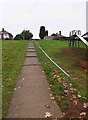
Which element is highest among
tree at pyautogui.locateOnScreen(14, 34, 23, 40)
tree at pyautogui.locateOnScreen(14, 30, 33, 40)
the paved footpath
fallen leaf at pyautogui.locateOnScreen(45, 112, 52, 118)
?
tree at pyautogui.locateOnScreen(14, 30, 33, 40)

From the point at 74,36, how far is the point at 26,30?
215 feet

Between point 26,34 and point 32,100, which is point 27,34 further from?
point 32,100

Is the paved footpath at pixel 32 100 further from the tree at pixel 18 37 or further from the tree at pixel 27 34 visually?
the tree at pixel 27 34

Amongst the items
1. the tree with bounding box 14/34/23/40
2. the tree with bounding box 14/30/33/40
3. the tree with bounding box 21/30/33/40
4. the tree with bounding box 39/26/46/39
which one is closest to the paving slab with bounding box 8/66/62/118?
the tree with bounding box 14/34/23/40

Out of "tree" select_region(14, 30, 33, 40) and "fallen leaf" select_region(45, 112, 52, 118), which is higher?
"tree" select_region(14, 30, 33, 40)

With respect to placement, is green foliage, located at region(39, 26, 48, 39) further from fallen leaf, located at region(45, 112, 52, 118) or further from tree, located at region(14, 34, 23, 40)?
fallen leaf, located at region(45, 112, 52, 118)

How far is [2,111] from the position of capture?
728cm

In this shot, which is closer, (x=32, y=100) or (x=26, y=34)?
(x=32, y=100)

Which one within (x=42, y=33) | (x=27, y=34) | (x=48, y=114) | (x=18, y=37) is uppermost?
(x=42, y=33)

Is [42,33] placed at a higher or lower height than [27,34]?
higher

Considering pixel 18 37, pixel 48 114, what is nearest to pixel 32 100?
pixel 48 114

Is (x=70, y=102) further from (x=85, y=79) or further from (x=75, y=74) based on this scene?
(x=75, y=74)

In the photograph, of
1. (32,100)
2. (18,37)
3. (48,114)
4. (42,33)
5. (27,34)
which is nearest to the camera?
(48,114)

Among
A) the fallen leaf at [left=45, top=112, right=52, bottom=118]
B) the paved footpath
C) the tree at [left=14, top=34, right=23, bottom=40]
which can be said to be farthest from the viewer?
the tree at [left=14, top=34, right=23, bottom=40]
